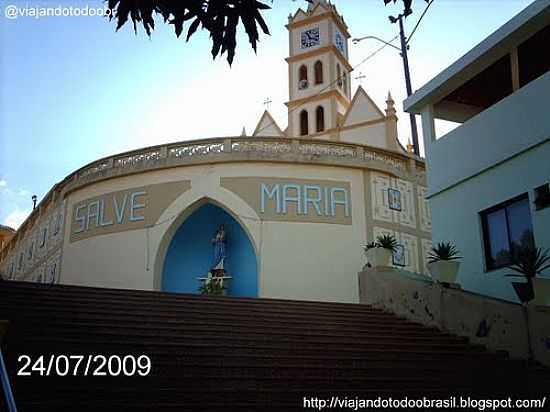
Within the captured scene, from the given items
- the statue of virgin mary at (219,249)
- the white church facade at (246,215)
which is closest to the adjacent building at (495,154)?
the white church facade at (246,215)

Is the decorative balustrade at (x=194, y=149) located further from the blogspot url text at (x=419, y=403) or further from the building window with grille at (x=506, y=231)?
the blogspot url text at (x=419, y=403)

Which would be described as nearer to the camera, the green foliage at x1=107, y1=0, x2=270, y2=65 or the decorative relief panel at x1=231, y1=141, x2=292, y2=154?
the green foliage at x1=107, y1=0, x2=270, y2=65

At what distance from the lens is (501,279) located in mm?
11461

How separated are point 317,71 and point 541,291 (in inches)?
1208

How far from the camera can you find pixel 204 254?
19594 millimetres

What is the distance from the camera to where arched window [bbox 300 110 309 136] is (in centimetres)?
3769

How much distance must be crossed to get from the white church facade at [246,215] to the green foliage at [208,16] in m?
13.5

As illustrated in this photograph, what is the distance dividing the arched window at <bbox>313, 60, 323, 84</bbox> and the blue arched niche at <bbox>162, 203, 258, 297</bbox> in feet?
67.7

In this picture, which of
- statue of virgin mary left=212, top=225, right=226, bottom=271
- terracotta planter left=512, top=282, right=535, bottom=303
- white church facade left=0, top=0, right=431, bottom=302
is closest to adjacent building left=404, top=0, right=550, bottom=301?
terracotta planter left=512, top=282, right=535, bottom=303

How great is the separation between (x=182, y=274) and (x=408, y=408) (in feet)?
45.2

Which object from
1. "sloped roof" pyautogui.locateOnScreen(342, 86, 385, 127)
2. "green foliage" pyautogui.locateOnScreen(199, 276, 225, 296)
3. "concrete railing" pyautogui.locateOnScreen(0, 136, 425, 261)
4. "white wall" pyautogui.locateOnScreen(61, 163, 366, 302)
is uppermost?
"sloped roof" pyautogui.locateOnScreen(342, 86, 385, 127)

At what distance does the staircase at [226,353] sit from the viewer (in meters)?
5.68

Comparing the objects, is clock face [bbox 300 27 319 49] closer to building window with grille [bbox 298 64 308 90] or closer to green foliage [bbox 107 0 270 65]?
building window with grille [bbox 298 64 308 90]

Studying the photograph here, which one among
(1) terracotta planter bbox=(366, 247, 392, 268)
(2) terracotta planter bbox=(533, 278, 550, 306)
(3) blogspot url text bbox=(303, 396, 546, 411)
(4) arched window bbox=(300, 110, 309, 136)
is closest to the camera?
(3) blogspot url text bbox=(303, 396, 546, 411)
